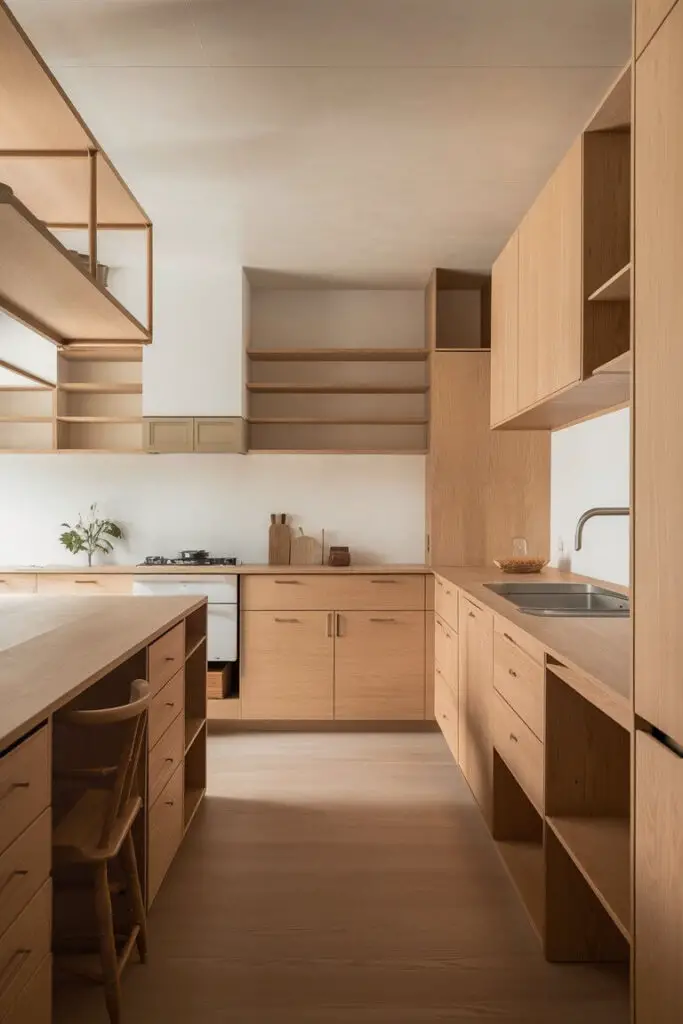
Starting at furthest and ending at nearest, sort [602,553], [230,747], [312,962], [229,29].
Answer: [230,747] < [602,553] < [229,29] < [312,962]

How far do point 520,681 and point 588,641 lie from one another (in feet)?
1.35

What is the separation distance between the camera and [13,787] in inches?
54.9

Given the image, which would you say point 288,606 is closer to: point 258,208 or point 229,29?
point 258,208

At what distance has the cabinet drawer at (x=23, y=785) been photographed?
1.35m

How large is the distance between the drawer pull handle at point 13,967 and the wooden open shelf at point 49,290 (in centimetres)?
154

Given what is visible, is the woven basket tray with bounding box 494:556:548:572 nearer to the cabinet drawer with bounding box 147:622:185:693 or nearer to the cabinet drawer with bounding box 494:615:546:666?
the cabinet drawer with bounding box 494:615:546:666

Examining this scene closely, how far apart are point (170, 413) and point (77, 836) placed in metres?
3.26

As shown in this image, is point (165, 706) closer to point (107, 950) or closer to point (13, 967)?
point (107, 950)

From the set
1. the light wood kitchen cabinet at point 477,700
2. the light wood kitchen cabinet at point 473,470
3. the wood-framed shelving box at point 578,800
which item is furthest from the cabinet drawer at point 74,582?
the wood-framed shelving box at point 578,800

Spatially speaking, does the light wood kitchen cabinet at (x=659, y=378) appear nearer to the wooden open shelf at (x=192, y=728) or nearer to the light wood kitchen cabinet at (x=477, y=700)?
the light wood kitchen cabinet at (x=477, y=700)

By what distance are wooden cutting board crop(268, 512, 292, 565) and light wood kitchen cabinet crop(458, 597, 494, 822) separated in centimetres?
171

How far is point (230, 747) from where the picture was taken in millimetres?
4246

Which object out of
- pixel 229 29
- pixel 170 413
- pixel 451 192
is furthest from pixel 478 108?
pixel 170 413

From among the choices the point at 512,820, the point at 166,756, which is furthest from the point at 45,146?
the point at 512,820
